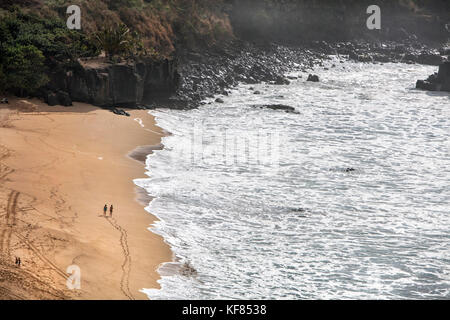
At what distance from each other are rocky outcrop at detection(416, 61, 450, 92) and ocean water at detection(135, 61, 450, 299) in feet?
28.9

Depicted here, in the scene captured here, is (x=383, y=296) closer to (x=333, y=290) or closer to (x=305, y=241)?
(x=333, y=290)

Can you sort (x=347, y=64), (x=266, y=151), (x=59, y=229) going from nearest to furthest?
(x=59, y=229)
(x=266, y=151)
(x=347, y=64)

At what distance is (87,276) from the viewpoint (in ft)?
70.5

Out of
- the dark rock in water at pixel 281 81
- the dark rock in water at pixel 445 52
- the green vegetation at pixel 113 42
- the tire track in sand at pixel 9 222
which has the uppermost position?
the green vegetation at pixel 113 42

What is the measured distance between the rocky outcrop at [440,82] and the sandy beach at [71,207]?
31.8 m

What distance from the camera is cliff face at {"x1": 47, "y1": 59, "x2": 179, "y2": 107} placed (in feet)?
142

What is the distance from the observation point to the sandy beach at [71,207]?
2113 centimetres

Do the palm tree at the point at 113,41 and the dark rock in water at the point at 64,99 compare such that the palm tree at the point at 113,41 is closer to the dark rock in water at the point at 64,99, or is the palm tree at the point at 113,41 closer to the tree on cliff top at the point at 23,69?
the tree on cliff top at the point at 23,69

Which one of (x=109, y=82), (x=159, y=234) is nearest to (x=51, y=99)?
(x=109, y=82)

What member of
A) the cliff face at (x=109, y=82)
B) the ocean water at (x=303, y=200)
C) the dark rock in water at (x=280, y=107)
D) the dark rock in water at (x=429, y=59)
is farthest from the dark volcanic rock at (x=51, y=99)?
the dark rock in water at (x=429, y=59)

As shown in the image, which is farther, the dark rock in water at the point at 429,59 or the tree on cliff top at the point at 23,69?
the dark rock in water at the point at 429,59

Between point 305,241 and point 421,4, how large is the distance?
76.0 meters
